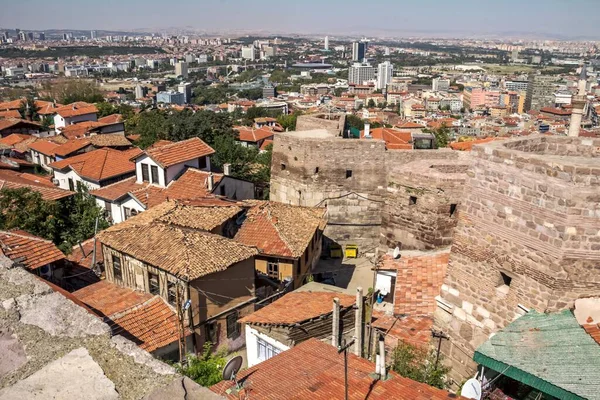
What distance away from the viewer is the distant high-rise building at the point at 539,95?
15000 centimetres

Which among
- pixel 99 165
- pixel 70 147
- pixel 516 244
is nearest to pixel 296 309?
pixel 516 244

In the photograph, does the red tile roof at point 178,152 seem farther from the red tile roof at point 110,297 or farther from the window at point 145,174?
the red tile roof at point 110,297

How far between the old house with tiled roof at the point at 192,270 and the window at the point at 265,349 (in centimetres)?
198

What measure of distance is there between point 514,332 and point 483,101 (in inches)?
5993

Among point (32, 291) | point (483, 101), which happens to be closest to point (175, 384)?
point (32, 291)

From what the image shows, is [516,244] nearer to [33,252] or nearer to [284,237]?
[284,237]

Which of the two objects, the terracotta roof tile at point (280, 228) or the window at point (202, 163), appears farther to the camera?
the window at point (202, 163)

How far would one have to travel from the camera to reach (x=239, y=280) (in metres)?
13.3

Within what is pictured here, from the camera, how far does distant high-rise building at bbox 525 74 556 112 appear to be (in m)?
150

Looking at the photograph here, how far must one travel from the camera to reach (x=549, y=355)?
6051 millimetres

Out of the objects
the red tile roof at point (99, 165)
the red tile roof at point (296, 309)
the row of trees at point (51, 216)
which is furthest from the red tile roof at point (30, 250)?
the red tile roof at point (99, 165)

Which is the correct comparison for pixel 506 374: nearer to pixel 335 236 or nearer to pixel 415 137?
pixel 335 236

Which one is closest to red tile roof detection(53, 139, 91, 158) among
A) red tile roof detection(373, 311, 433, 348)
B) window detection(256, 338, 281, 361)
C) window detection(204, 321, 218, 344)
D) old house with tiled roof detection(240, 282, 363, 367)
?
window detection(204, 321, 218, 344)

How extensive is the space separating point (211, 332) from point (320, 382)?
6.47 metres
